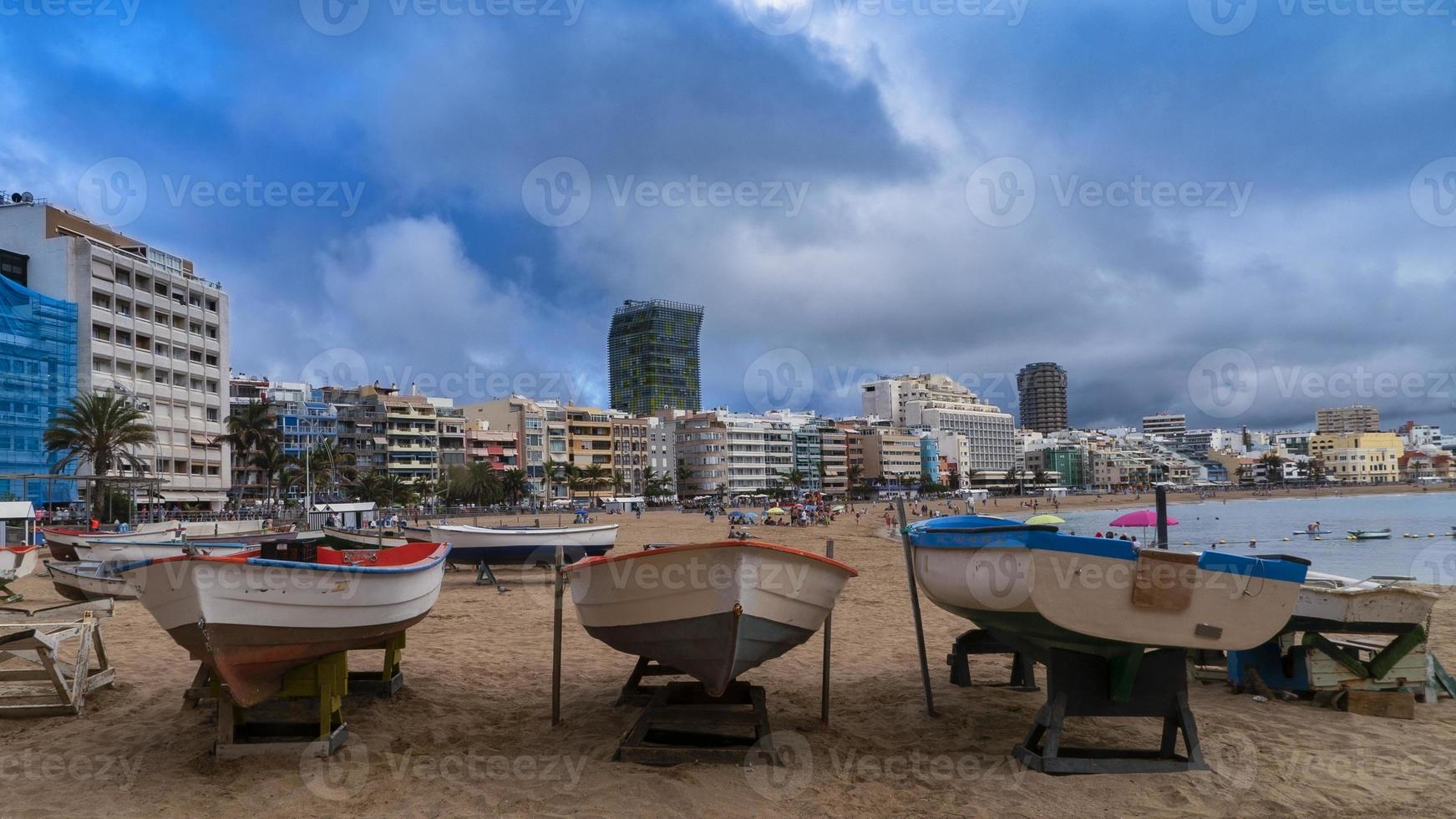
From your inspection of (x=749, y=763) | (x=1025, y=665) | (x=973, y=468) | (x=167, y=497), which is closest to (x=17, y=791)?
(x=749, y=763)

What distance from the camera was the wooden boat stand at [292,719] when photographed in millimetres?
6344

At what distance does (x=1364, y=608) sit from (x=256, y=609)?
8880mm

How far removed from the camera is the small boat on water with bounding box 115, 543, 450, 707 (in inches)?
224

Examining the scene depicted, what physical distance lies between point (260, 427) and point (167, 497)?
24.9 ft

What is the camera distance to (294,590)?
19.9 ft

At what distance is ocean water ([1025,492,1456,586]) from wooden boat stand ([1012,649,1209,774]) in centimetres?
204

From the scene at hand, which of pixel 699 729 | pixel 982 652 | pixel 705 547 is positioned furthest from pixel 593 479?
pixel 705 547

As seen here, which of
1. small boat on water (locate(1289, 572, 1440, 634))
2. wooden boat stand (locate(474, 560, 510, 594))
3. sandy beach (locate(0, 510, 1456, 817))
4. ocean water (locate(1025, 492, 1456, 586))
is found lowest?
ocean water (locate(1025, 492, 1456, 586))

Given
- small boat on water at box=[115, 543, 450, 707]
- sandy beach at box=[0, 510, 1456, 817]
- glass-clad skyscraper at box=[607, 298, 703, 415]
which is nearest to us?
sandy beach at box=[0, 510, 1456, 817]

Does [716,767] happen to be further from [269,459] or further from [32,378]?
[269,459]
